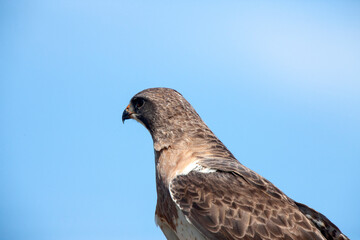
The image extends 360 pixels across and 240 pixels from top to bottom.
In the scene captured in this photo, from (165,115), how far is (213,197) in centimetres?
145

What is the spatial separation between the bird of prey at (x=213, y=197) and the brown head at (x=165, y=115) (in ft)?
0.04

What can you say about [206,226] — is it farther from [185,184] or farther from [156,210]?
[156,210]

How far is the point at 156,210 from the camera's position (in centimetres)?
695

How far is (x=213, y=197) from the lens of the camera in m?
6.32

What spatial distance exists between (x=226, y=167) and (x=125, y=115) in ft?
6.28

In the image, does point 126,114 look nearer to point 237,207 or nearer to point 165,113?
point 165,113

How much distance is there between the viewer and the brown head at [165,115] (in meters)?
7.19

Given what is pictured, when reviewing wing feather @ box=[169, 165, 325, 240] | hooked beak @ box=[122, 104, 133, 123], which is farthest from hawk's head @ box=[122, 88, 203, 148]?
wing feather @ box=[169, 165, 325, 240]

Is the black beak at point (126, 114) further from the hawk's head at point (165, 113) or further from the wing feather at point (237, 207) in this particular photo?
the wing feather at point (237, 207)

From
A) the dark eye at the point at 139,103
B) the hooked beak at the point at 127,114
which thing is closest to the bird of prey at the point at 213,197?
the dark eye at the point at 139,103

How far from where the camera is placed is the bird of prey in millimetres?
6113

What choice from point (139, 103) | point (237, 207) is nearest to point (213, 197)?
point (237, 207)

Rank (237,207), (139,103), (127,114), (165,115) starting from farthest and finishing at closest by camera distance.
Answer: (127,114)
(139,103)
(165,115)
(237,207)

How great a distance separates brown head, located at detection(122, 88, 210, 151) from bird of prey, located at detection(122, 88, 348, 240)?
0.04ft
